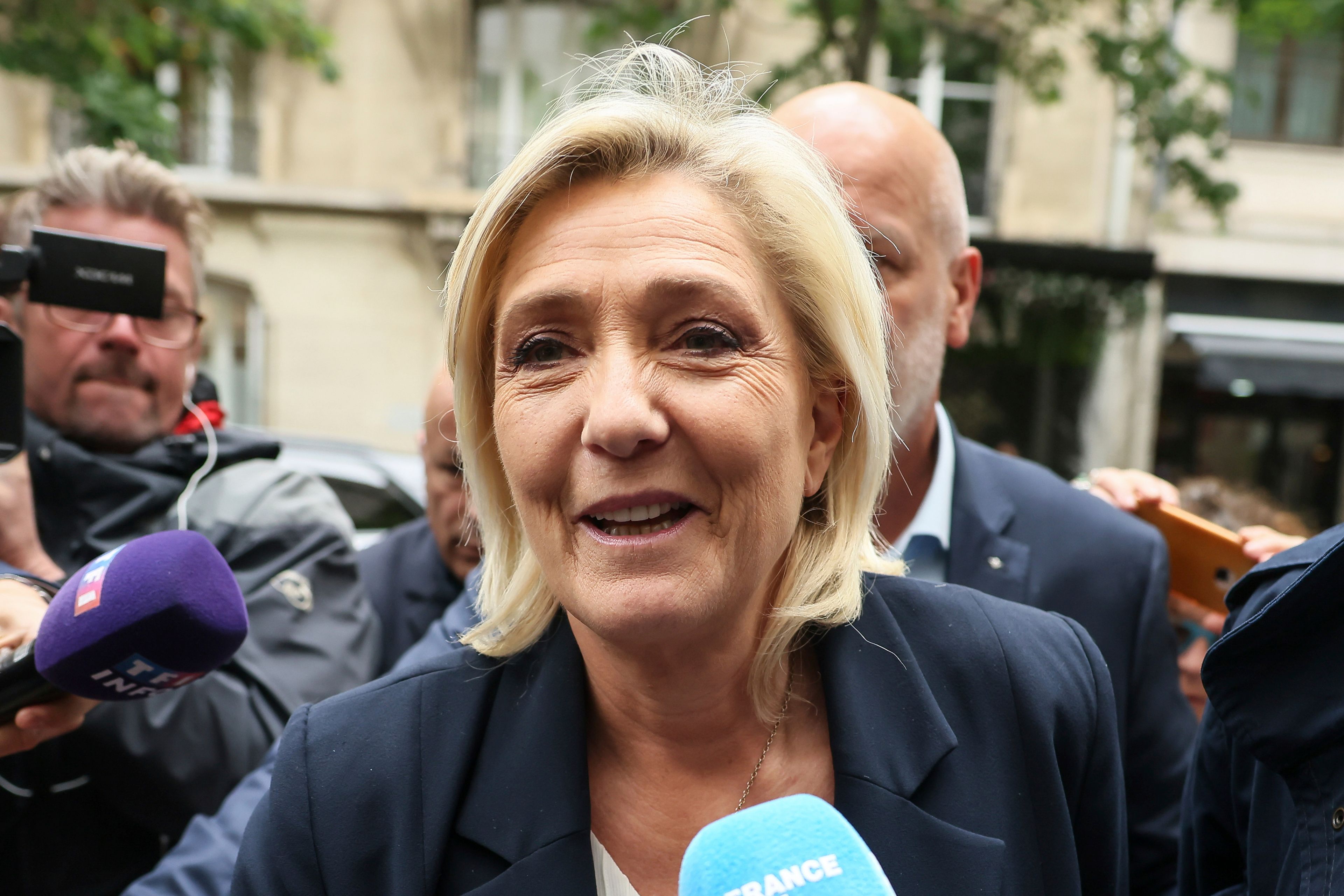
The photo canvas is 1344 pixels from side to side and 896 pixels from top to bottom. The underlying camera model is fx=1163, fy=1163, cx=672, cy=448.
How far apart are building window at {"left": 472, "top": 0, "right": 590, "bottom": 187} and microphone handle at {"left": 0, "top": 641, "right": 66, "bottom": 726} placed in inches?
481

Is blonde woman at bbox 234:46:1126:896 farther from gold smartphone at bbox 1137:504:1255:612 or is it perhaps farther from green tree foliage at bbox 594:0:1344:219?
green tree foliage at bbox 594:0:1344:219

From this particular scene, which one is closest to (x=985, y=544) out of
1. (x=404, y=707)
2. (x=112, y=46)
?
(x=404, y=707)

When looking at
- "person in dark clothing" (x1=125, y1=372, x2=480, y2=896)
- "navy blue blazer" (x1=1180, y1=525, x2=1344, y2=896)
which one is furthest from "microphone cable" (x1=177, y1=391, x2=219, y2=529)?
"navy blue blazer" (x1=1180, y1=525, x2=1344, y2=896)

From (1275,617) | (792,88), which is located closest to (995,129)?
(792,88)

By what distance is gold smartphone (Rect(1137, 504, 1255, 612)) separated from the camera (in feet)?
7.54

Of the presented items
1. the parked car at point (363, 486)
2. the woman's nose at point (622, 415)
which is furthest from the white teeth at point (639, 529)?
the parked car at point (363, 486)

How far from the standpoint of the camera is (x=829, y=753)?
1733mm

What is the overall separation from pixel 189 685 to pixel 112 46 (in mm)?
8857

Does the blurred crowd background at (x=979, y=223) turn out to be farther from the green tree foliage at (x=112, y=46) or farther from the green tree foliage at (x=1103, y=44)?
the green tree foliage at (x=112, y=46)

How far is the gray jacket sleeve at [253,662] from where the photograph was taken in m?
2.19

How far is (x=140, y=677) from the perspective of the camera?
1.68m

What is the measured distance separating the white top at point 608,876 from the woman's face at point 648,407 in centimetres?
32

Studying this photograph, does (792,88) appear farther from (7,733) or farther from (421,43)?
(7,733)

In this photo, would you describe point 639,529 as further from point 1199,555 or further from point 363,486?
point 363,486
